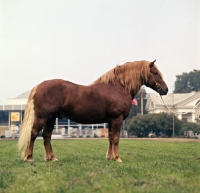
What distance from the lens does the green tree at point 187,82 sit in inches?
4375

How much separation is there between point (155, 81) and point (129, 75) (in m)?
0.70

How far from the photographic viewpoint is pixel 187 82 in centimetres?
11369

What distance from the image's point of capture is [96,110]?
9.40m

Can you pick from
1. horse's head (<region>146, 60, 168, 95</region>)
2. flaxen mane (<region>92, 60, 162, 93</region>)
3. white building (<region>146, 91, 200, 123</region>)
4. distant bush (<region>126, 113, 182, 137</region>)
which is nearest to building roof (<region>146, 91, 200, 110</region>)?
white building (<region>146, 91, 200, 123</region>)

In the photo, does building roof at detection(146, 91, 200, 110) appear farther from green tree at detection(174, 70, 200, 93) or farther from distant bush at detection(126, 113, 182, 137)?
green tree at detection(174, 70, 200, 93)

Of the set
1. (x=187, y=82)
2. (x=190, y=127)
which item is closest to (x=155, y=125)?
(x=190, y=127)

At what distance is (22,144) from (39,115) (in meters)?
0.74

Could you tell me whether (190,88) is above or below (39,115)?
above

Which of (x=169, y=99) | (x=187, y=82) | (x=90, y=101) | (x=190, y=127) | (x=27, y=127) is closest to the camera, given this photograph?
(x=27, y=127)

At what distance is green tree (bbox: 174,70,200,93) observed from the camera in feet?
365

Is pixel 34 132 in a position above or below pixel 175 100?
below

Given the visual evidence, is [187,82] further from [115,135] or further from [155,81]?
[115,135]

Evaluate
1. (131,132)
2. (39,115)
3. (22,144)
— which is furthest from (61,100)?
(131,132)

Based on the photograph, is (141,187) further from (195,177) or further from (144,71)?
(144,71)
